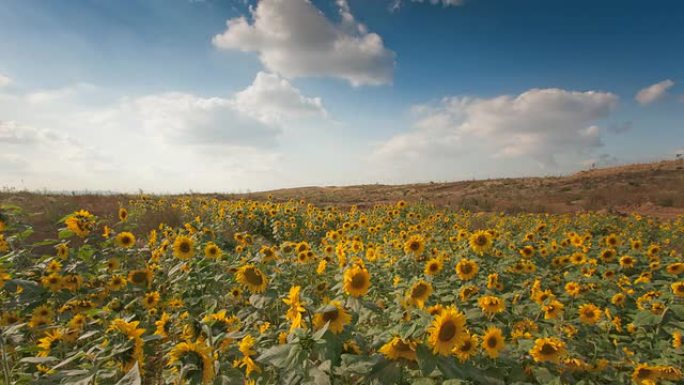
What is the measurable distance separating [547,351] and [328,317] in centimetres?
181

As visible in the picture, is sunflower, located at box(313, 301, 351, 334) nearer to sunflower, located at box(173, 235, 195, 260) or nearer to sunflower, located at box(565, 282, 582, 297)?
sunflower, located at box(173, 235, 195, 260)

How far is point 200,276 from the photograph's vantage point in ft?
13.5

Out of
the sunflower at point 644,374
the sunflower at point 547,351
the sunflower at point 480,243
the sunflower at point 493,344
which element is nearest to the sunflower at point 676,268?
the sunflower at point 480,243

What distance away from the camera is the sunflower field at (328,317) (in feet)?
6.37

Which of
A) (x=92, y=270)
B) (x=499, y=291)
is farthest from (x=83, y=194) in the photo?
(x=499, y=291)

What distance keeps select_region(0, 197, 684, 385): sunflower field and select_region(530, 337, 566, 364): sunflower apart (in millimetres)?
12

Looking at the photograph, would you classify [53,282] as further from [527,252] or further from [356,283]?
[527,252]

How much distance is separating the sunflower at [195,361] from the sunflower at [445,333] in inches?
46.4

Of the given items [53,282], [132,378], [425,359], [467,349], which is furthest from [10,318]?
[467,349]

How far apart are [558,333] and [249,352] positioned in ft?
9.21

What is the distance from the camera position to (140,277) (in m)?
4.13

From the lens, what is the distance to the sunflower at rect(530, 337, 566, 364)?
2693mm

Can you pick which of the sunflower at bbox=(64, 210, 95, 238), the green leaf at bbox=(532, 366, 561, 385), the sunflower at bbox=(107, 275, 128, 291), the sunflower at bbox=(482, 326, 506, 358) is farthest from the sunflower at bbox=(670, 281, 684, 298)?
the sunflower at bbox=(64, 210, 95, 238)

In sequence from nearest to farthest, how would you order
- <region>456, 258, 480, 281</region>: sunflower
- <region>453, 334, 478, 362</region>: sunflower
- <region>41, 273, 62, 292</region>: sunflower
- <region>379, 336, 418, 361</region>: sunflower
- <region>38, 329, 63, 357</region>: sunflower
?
<region>379, 336, 418, 361</region>: sunflower < <region>453, 334, 478, 362</region>: sunflower < <region>38, 329, 63, 357</region>: sunflower < <region>41, 273, 62, 292</region>: sunflower < <region>456, 258, 480, 281</region>: sunflower
